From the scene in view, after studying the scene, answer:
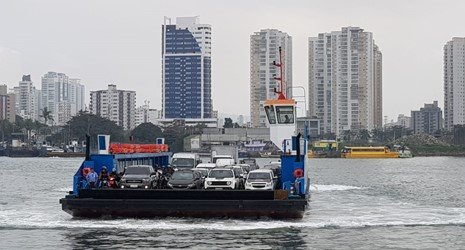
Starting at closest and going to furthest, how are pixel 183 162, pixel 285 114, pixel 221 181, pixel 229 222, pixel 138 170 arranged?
1. pixel 229 222
2. pixel 221 181
3. pixel 138 170
4. pixel 285 114
5. pixel 183 162

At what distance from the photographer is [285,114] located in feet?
157

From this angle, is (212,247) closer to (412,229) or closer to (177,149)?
(412,229)

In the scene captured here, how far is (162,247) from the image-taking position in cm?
2748

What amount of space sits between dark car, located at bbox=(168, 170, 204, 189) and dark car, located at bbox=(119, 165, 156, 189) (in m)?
1.05

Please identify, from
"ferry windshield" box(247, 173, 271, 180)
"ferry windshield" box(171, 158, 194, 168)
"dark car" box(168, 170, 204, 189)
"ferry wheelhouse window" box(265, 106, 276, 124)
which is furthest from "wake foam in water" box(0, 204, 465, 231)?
"ferry windshield" box(171, 158, 194, 168)

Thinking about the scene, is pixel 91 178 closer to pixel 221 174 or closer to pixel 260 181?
pixel 221 174

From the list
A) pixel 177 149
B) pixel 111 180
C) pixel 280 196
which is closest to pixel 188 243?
pixel 280 196

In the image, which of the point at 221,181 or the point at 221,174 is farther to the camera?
the point at 221,174

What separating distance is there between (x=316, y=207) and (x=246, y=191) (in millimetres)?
13964

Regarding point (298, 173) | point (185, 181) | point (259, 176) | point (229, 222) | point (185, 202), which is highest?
point (298, 173)

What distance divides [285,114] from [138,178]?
14017 millimetres

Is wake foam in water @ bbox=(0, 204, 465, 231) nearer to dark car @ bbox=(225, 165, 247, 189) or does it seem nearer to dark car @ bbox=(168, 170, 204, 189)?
dark car @ bbox=(168, 170, 204, 189)

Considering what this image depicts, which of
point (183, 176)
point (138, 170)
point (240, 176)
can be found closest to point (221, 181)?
point (183, 176)

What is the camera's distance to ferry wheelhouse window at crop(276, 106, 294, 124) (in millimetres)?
47812
